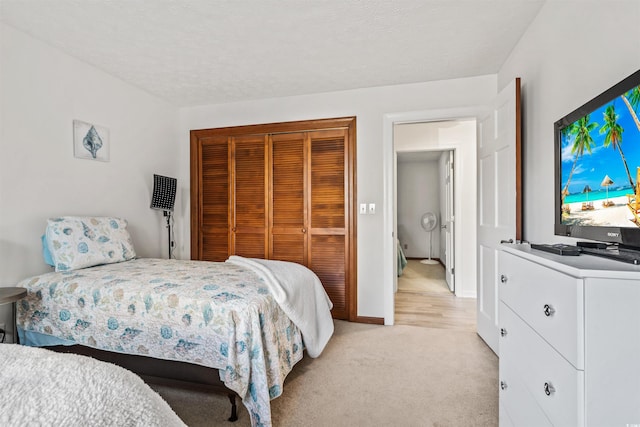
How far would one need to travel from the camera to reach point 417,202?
7906 mm

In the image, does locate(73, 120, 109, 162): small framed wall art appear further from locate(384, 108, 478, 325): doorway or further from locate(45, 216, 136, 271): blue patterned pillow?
locate(384, 108, 478, 325): doorway

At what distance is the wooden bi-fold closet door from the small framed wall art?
106 cm

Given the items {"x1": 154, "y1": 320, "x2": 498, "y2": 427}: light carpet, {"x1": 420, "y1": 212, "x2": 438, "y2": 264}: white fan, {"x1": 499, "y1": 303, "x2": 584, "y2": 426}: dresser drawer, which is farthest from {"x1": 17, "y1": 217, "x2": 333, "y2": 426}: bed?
{"x1": 420, "y1": 212, "x2": 438, "y2": 264}: white fan

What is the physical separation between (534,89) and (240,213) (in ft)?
9.99

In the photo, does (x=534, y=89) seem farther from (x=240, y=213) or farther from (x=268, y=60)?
(x=240, y=213)

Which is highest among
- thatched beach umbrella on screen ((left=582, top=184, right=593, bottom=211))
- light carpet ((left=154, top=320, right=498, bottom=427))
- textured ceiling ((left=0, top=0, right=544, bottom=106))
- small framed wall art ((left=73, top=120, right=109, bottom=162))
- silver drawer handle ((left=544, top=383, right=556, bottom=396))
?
textured ceiling ((left=0, top=0, right=544, bottom=106))

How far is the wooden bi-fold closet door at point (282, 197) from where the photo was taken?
11.2 feet

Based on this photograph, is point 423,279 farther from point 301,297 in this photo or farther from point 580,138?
point 580,138

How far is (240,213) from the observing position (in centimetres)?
377

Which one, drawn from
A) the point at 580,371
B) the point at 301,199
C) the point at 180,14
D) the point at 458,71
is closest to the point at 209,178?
the point at 301,199

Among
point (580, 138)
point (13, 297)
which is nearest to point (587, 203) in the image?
point (580, 138)

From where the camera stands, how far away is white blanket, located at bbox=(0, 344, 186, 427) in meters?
0.56

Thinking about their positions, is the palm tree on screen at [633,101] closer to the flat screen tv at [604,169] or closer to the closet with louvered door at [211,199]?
the flat screen tv at [604,169]

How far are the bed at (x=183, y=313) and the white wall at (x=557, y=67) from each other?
5.60 feet
